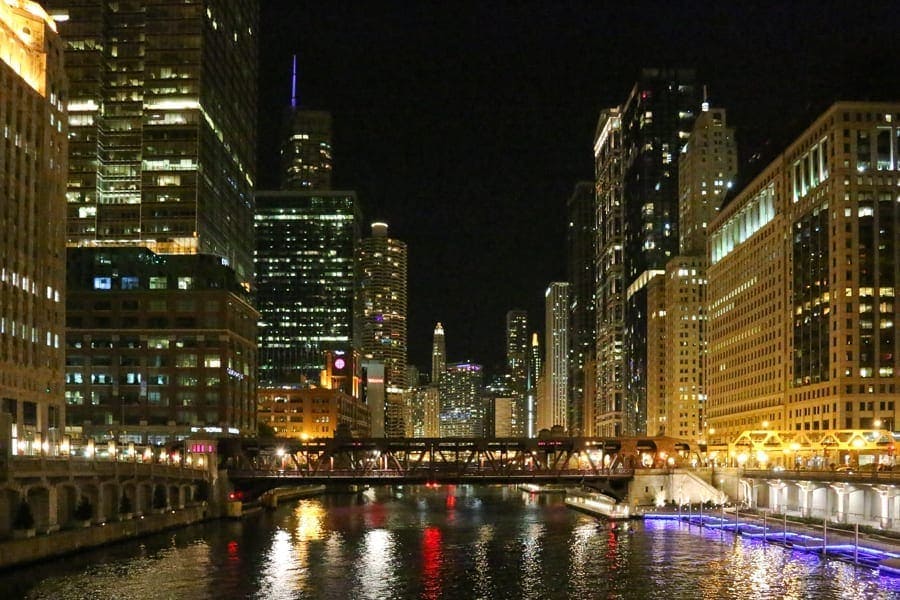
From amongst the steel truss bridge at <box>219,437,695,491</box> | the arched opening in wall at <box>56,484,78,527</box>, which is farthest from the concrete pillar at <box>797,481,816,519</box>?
the arched opening in wall at <box>56,484,78,527</box>

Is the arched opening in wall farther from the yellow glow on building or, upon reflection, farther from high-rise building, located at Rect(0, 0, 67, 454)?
the yellow glow on building

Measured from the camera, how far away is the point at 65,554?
95.2 meters

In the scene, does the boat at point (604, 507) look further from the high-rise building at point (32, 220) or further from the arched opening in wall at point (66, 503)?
the high-rise building at point (32, 220)

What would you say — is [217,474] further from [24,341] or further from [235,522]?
[24,341]

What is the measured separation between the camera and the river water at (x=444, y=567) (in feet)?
264

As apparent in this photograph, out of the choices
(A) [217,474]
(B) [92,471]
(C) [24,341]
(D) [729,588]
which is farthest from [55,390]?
(D) [729,588]

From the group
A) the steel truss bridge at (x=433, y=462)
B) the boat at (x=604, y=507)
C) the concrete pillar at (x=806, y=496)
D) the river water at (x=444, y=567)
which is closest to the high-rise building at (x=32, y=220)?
the steel truss bridge at (x=433, y=462)

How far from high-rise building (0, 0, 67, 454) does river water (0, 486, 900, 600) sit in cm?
2901

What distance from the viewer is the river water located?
264 feet

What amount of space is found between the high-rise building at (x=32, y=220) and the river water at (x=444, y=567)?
29010 mm

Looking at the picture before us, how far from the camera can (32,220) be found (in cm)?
14225

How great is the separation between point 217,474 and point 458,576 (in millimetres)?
72263

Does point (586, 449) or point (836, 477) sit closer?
point (836, 477)

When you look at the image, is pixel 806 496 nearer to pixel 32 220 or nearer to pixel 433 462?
pixel 433 462
